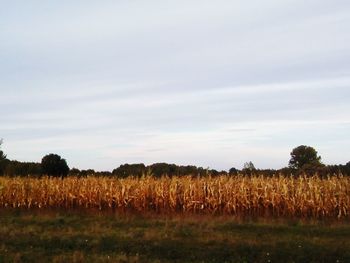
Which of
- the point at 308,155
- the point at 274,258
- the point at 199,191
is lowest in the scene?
the point at 274,258

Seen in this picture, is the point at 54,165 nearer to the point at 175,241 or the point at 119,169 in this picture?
the point at 119,169

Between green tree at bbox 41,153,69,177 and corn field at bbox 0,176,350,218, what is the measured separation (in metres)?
13.9

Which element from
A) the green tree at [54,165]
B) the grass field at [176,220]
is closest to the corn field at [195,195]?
the grass field at [176,220]

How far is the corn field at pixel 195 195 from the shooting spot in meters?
23.3

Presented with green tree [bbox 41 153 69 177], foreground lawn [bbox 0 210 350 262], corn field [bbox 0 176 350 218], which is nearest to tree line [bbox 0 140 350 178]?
green tree [bbox 41 153 69 177]

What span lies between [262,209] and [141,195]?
20.0 ft

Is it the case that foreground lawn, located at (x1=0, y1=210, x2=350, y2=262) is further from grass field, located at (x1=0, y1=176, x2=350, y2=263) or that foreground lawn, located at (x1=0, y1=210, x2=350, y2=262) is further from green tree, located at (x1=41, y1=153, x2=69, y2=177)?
green tree, located at (x1=41, y1=153, x2=69, y2=177)

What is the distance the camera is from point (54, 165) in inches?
1729

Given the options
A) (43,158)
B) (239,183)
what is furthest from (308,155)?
(239,183)

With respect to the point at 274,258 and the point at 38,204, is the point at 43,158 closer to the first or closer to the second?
the point at 38,204

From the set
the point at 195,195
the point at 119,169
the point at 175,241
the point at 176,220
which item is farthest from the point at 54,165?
the point at 175,241

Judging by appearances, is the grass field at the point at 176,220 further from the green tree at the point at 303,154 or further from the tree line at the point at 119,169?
the green tree at the point at 303,154

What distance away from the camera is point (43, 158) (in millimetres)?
44250

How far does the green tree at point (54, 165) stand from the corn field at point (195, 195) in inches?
546
